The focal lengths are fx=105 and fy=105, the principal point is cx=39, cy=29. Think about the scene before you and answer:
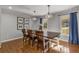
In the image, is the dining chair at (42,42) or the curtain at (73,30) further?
the dining chair at (42,42)

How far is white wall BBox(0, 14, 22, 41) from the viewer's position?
2.11 metres

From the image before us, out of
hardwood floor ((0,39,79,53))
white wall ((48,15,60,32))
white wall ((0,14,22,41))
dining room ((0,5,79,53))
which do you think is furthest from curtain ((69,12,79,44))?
white wall ((0,14,22,41))

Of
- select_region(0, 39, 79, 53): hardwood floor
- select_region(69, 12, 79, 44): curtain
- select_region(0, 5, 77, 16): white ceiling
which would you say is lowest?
select_region(0, 39, 79, 53): hardwood floor

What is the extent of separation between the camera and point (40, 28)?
7.22ft

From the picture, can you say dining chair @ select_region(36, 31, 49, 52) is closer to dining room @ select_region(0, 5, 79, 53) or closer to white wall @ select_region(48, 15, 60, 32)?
dining room @ select_region(0, 5, 79, 53)

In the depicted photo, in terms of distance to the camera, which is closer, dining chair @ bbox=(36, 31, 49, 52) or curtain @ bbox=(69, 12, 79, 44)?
curtain @ bbox=(69, 12, 79, 44)

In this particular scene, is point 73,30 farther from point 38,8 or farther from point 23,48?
point 23,48

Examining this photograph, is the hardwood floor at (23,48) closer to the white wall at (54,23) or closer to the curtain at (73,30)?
the curtain at (73,30)

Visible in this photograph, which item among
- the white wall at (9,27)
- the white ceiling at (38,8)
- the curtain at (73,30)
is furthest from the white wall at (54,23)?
the white wall at (9,27)

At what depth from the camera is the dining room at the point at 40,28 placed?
2111 millimetres

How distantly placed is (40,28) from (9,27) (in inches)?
25.1

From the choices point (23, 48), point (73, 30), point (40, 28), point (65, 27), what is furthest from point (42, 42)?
point (73, 30)
